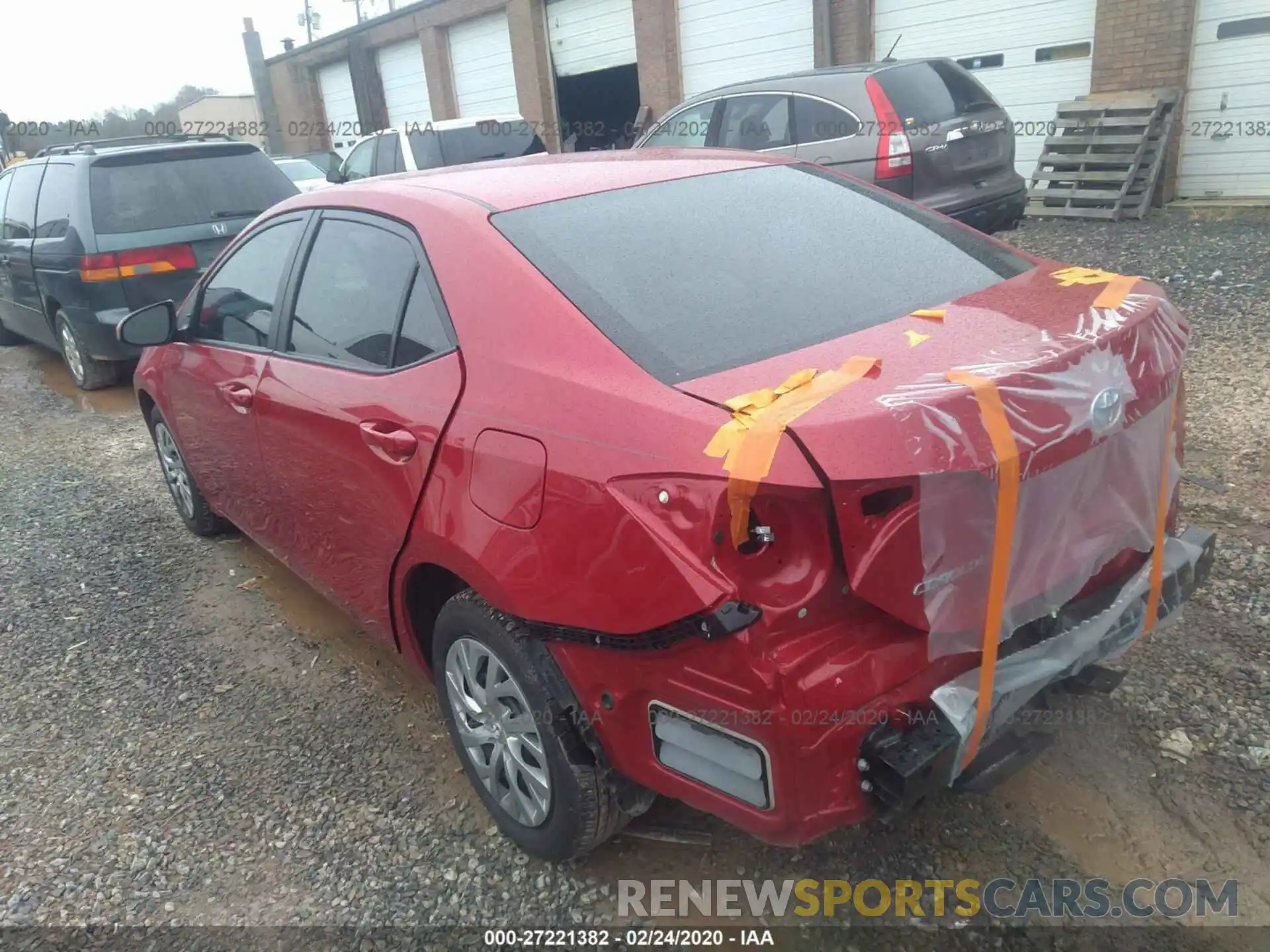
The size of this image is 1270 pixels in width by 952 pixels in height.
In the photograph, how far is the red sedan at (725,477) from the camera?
175cm

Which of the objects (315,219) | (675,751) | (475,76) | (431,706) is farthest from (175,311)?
(475,76)

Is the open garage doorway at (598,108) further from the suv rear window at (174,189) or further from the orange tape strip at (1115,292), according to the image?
the orange tape strip at (1115,292)

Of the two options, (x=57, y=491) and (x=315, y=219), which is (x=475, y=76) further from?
(x=315, y=219)

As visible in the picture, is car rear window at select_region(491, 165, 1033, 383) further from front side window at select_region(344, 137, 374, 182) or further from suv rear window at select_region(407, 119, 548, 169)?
front side window at select_region(344, 137, 374, 182)

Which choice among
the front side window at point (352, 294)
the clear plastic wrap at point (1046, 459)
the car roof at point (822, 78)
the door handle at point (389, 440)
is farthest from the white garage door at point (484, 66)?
the clear plastic wrap at point (1046, 459)

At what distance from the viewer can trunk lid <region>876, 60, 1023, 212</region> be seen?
277 inches

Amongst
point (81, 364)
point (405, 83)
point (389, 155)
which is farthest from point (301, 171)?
point (405, 83)

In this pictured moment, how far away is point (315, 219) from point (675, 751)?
220 centimetres

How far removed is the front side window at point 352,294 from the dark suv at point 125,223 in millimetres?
4495

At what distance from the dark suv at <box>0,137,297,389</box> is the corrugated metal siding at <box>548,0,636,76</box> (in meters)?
10.4

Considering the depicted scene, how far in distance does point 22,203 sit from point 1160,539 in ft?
28.9

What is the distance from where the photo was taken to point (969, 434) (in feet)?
5.62

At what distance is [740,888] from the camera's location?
237cm

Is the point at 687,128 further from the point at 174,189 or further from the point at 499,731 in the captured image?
the point at 499,731
